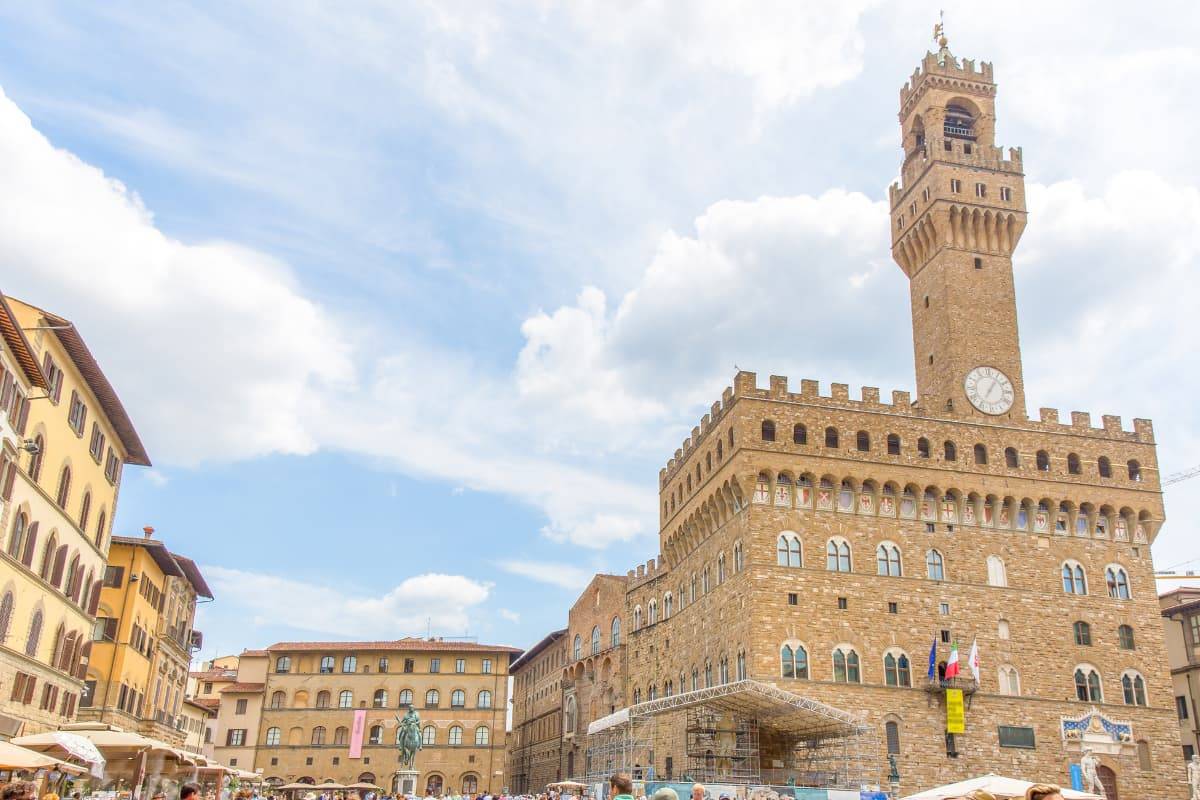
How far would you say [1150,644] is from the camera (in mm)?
40375

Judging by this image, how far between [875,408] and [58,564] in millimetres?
29341

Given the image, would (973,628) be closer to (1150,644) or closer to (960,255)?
(1150,644)

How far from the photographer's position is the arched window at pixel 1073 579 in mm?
40406

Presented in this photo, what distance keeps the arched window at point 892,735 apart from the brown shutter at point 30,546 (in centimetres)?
Result: 2812

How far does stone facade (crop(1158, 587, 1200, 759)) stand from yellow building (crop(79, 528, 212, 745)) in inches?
1740

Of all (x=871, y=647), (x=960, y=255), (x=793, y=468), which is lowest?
(x=871, y=647)

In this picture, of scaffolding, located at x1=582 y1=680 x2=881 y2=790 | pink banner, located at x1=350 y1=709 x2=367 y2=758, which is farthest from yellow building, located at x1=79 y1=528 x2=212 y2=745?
scaffolding, located at x1=582 y1=680 x2=881 y2=790

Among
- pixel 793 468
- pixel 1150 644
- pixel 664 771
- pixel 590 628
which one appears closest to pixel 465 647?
pixel 590 628

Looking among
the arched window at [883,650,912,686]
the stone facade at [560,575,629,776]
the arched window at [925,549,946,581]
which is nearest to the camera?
the arched window at [883,650,912,686]

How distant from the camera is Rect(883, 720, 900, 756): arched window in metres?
36.5

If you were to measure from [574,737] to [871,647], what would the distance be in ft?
87.3

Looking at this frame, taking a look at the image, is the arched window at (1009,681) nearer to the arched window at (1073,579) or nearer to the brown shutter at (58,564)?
the arched window at (1073,579)

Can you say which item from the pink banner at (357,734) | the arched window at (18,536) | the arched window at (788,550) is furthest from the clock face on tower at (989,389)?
the pink banner at (357,734)

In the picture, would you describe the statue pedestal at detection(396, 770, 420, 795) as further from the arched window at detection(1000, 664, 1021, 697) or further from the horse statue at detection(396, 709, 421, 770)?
the arched window at detection(1000, 664, 1021, 697)
